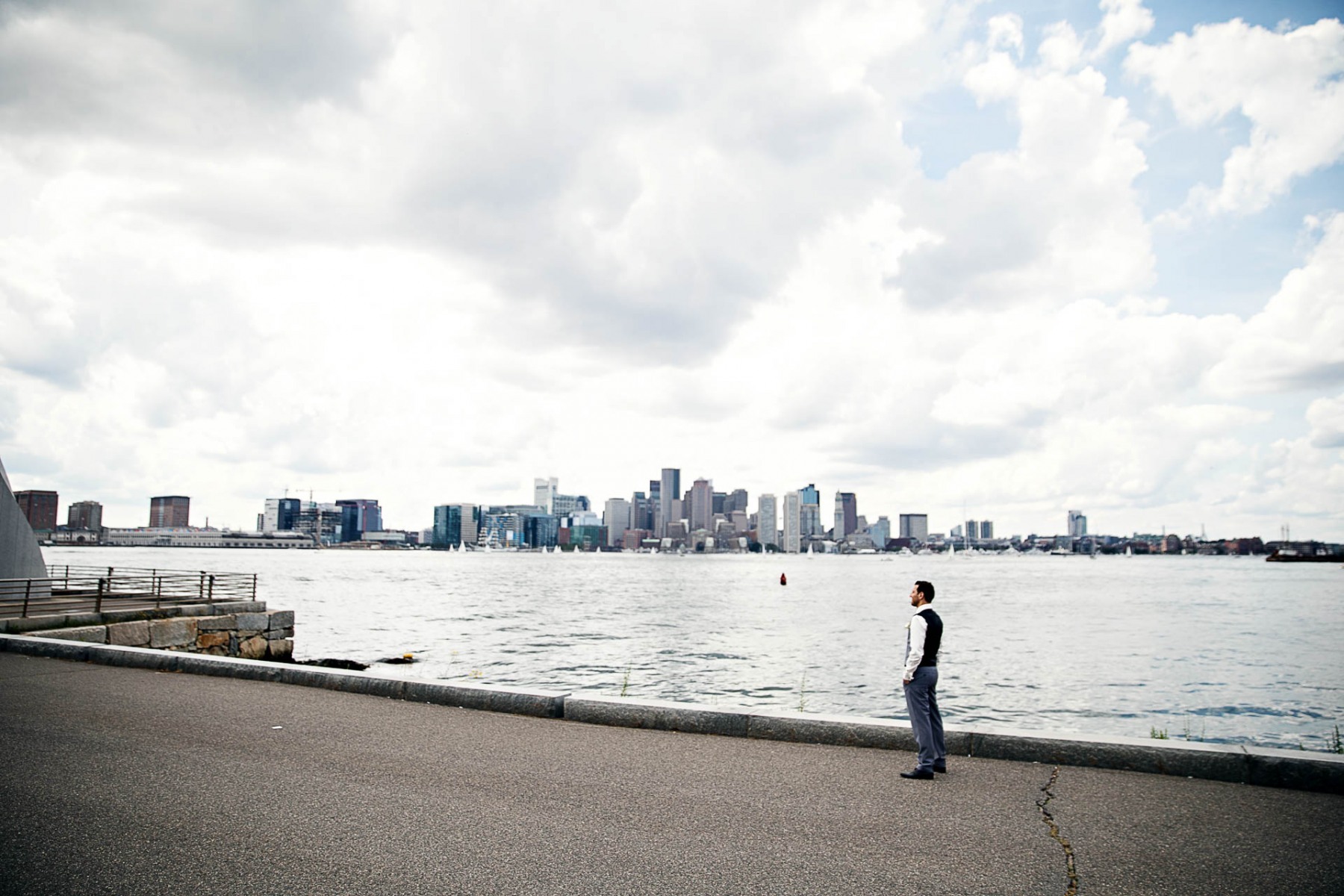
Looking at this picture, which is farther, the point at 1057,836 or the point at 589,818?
the point at 589,818

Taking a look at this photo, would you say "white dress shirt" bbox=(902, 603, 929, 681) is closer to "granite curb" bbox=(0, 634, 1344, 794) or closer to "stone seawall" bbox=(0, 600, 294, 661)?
"granite curb" bbox=(0, 634, 1344, 794)

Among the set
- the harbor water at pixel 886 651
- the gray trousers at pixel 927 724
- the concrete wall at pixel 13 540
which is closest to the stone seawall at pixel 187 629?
the harbor water at pixel 886 651

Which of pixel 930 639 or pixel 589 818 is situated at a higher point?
pixel 930 639

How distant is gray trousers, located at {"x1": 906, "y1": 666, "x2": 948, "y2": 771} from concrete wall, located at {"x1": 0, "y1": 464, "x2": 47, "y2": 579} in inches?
1141

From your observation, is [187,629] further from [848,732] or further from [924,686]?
[924,686]

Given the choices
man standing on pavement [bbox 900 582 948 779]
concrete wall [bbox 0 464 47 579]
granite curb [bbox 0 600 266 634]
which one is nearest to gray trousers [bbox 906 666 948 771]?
man standing on pavement [bbox 900 582 948 779]

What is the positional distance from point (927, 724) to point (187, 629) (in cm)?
2516

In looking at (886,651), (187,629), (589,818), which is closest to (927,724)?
(589,818)

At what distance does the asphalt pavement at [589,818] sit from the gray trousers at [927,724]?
0.24m

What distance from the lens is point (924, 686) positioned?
823 cm

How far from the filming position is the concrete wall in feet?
85.0

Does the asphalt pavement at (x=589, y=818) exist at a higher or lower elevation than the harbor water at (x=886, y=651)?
higher

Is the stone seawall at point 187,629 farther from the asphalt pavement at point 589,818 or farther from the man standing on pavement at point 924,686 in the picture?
the man standing on pavement at point 924,686

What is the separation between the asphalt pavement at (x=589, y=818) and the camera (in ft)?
17.3
